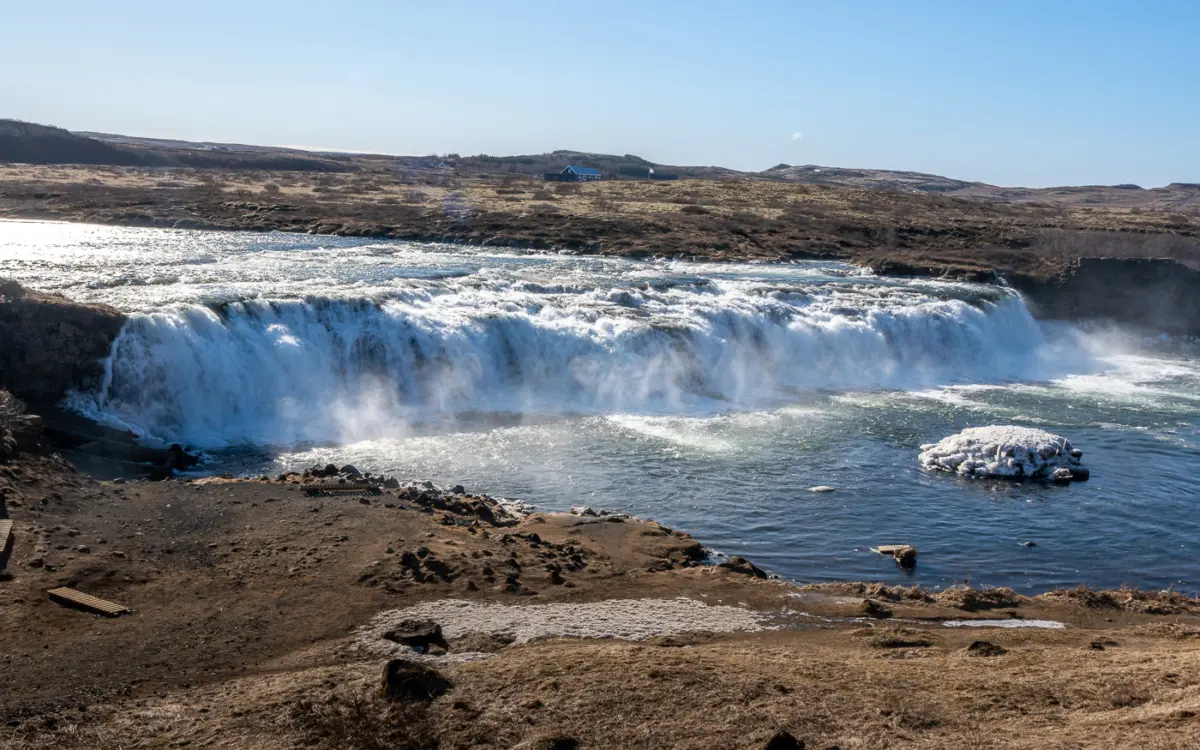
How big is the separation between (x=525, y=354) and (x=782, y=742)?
22.2 meters

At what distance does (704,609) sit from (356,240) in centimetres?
3860

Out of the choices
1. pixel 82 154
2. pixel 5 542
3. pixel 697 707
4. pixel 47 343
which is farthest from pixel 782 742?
pixel 82 154

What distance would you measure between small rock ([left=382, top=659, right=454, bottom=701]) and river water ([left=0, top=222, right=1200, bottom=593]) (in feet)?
27.1

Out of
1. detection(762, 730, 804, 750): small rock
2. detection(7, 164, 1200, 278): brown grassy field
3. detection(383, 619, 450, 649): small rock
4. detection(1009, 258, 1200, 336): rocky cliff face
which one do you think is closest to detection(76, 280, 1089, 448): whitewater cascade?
detection(1009, 258, 1200, 336): rocky cliff face

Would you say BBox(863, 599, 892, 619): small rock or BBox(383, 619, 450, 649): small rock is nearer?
BBox(383, 619, 450, 649): small rock

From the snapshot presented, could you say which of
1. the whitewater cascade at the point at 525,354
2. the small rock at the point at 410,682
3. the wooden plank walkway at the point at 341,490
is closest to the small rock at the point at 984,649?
the small rock at the point at 410,682

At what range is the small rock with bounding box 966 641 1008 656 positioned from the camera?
11.6 meters

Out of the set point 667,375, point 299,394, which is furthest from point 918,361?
point 299,394

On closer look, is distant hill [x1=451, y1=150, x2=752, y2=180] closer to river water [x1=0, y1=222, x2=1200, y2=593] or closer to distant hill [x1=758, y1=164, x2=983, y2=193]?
distant hill [x1=758, y1=164, x2=983, y2=193]

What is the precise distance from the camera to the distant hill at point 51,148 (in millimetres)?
89000

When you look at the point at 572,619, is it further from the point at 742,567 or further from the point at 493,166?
the point at 493,166

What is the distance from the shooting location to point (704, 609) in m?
13.5

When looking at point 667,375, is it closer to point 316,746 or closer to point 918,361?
point 918,361

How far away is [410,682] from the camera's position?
9.91 m
